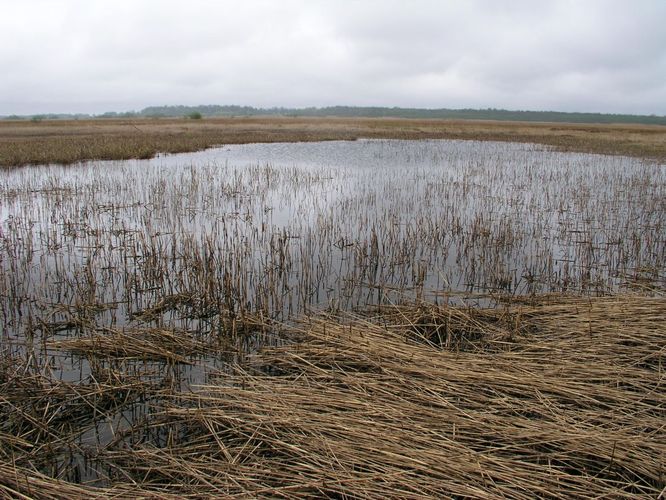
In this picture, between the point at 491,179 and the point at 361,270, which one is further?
the point at 491,179

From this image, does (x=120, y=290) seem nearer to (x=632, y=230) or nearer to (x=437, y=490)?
(x=437, y=490)

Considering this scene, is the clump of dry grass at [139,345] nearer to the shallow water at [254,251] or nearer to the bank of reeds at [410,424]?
the shallow water at [254,251]

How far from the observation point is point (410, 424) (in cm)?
370

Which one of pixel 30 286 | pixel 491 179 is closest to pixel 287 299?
pixel 30 286

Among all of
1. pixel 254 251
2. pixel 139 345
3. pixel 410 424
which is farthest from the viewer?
pixel 254 251

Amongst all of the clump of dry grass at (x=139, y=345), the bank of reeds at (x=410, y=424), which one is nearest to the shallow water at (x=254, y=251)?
the clump of dry grass at (x=139, y=345)

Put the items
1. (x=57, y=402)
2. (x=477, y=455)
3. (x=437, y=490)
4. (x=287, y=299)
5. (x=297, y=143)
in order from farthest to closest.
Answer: (x=297, y=143)
(x=287, y=299)
(x=57, y=402)
(x=477, y=455)
(x=437, y=490)

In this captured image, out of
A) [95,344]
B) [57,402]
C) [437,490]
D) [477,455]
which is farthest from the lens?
[95,344]

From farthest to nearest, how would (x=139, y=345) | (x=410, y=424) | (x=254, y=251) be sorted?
(x=254, y=251)
(x=139, y=345)
(x=410, y=424)

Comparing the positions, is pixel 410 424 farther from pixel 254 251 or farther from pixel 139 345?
pixel 254 251

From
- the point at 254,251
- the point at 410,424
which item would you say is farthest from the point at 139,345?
the point at 254,251

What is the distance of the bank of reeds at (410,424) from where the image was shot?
3.17 m

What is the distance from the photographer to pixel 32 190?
1499 cm

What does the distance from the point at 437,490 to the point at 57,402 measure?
12.3ft
